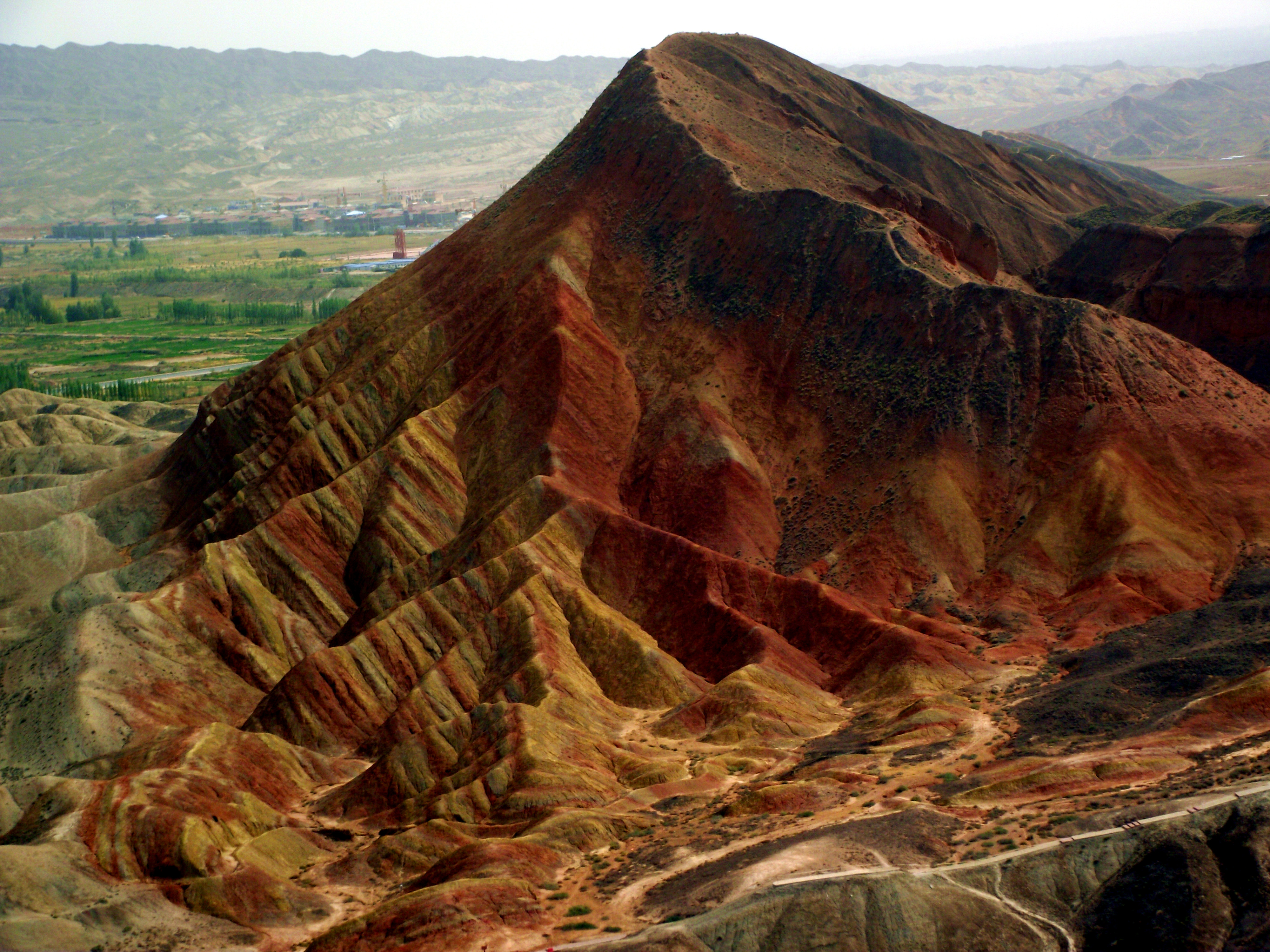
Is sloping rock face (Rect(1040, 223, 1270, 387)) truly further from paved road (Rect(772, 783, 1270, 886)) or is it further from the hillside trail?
the hillside trail

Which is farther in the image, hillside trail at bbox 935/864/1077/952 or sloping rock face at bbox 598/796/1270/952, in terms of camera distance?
hillside trail at bbox 935/864/1077/952

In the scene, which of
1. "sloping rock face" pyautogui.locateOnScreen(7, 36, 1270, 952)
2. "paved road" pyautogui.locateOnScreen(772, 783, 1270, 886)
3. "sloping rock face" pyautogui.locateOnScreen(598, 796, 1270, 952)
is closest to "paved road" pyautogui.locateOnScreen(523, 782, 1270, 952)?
"paved road" pyautogui.locateOnScreen(772, 783, 1270, 886)

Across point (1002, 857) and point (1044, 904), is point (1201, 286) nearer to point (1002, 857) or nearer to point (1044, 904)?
point (1002, 857)

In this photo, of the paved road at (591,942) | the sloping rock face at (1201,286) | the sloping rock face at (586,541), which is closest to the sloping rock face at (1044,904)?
the paved road at (591,942)

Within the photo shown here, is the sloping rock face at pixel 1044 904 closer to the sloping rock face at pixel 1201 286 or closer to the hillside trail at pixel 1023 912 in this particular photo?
the hillside trail at pixel 1023 912

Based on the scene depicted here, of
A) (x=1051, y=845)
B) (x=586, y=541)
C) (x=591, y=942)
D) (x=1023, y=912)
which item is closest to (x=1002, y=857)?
(x=1051, y=845)

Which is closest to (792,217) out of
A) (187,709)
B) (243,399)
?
(243,399)

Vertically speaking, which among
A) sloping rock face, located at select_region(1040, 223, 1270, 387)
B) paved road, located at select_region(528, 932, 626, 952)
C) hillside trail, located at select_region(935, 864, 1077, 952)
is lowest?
paved road, located at select_region(528, 932, 626, 952)
